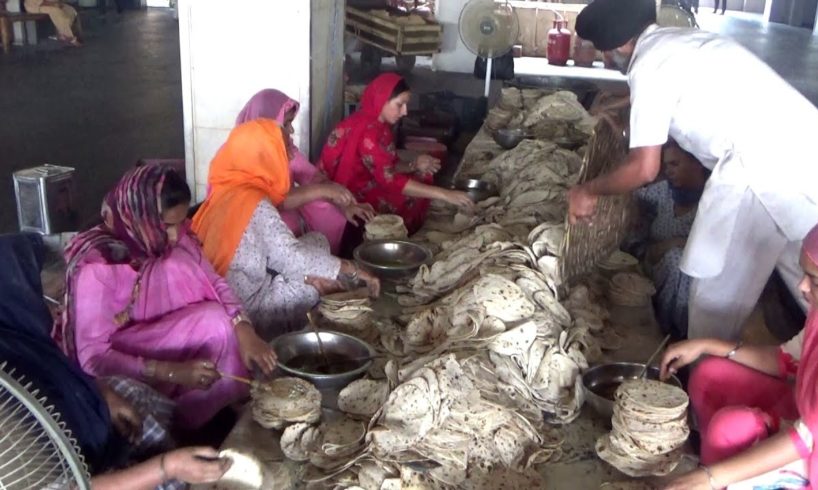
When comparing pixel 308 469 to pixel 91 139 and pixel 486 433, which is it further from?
pixel 91 139

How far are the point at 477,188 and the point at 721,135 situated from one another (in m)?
1.71

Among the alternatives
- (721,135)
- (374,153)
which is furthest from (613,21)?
(374,153)

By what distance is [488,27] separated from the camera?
23.0ft

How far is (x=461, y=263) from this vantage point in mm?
2889

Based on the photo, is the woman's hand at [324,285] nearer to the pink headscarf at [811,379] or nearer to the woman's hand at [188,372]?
Answer: the woman's hand at [188,372]

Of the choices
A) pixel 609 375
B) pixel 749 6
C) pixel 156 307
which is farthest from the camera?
pixel 749 6

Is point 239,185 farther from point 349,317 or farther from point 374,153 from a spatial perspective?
point 374,153

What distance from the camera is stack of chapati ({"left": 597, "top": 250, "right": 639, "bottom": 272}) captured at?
331 cm

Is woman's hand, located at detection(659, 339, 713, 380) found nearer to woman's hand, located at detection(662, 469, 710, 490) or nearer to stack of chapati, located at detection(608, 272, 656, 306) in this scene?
woman's hand, located at detection(662, 469, 710, 490)

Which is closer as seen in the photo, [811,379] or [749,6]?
[811,379]

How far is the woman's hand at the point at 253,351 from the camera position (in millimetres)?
2365

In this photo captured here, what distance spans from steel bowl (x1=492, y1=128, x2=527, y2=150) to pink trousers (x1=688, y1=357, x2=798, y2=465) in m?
2.64

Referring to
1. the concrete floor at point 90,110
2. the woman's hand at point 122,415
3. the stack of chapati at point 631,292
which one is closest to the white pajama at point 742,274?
the stack of chapati at point 631,292

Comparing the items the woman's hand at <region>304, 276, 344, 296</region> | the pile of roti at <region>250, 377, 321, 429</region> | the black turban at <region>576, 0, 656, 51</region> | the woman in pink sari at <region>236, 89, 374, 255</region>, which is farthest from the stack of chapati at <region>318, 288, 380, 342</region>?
the black turban at <region>576, 0, 656, 51</region>
